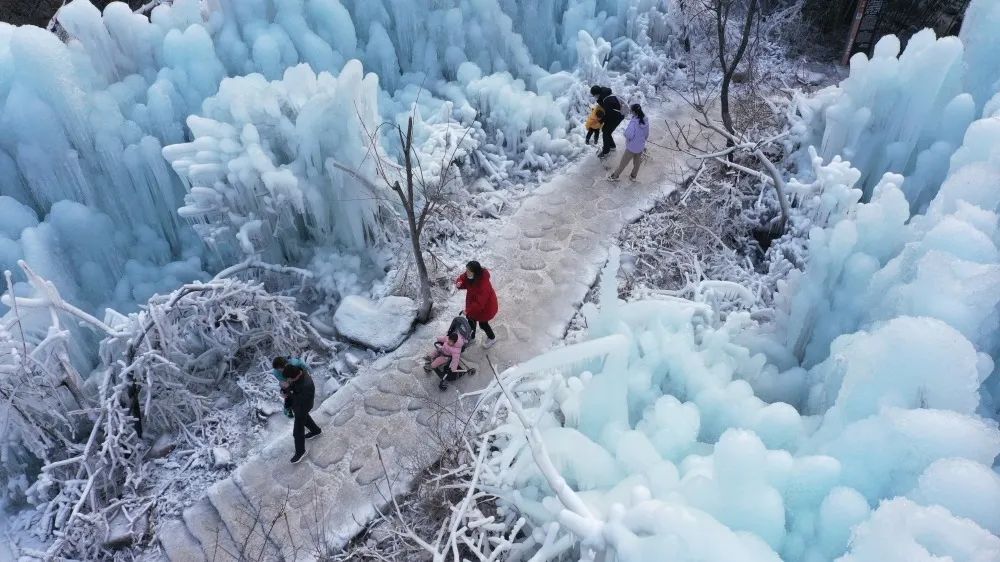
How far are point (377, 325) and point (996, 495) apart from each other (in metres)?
6.16

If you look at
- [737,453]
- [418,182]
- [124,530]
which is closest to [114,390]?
[124,530]

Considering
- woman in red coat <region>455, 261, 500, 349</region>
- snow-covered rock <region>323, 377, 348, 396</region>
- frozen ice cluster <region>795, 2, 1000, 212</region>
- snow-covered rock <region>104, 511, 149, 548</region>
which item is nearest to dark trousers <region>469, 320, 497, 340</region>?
woman in red coat <region>455, 261, 500, 349</region>

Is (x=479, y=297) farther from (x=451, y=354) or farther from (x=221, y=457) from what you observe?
(x=221, y=457)

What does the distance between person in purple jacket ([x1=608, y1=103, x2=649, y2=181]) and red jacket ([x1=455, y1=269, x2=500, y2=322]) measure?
3.89 meters

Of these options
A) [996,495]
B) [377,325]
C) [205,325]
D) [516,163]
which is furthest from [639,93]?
[996,495]

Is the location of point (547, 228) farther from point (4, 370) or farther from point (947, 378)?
point (4, 370)

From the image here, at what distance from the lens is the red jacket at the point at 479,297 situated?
7.16 m

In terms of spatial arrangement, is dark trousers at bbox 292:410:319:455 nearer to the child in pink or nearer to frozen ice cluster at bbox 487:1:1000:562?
the child in pink

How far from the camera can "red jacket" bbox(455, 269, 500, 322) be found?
23.5 feet

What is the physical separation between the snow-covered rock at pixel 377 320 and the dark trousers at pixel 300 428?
1.41m

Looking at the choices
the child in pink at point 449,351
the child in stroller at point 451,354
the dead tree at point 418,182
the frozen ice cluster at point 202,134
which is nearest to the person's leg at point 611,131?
the frozen ice cluster at point 202,134

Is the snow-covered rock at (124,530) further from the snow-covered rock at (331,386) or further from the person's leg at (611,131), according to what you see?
the person's leg at (611,131)

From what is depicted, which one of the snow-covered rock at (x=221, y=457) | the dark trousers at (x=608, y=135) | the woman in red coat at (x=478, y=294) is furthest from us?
the dark trousers at (x=608, y=135)

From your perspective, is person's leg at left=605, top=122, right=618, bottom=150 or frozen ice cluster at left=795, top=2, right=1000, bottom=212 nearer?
frozen ice cluster at left=795, top=2, right=1000, bottom=212
